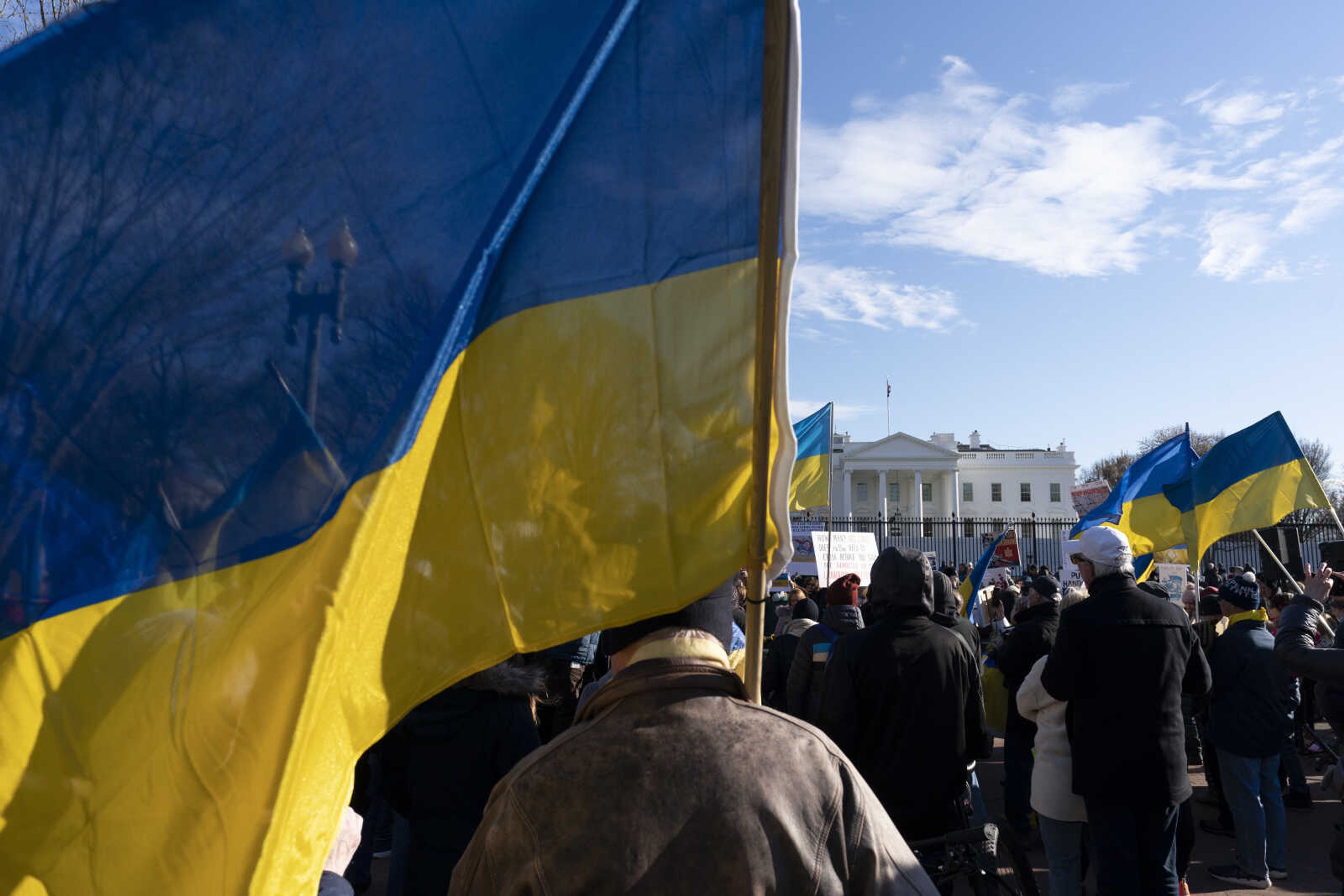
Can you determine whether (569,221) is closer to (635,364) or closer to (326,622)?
(635,364)

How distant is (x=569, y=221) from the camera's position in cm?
197

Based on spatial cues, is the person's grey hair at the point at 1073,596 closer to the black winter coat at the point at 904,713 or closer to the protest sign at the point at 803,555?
the black winter coat at the point at 904,713

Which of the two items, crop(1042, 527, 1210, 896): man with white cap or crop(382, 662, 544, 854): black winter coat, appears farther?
crop(1042, 527, 1210, 896): man with white cap

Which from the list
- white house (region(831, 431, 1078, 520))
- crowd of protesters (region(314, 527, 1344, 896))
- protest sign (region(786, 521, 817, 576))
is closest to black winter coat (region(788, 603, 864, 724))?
crowd of protesters (region(314, 527, 1344, 896))

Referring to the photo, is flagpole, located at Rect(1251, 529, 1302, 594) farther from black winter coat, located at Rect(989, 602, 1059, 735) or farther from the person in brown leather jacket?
the person in brown leather jacket

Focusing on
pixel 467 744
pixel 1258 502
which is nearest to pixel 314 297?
pixel 467 744

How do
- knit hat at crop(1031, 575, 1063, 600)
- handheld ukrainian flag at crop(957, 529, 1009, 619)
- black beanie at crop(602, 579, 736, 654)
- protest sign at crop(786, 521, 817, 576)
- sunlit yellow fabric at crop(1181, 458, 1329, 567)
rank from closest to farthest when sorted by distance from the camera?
black beanie at crop(602, 579, 736, 654) → knit hat at crop(1031, 575, 1063, 600) → sunlit yellow fabric at crop(1181, 458, 1329, 567) → handheld ukrainian flag at crop(957, 529, 1009, 619) → protest sign at crop(786, 521, 817, 576)

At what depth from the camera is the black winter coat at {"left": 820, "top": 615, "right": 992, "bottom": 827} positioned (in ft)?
13.3

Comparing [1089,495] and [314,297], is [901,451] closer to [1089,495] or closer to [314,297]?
[1089,495]

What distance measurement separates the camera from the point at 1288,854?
6.99 m

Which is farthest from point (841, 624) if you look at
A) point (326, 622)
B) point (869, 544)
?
point (869, 544)

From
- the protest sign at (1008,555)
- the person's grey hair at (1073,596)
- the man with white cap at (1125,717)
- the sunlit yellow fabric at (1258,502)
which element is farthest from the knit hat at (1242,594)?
the protest sign at (1008,555)

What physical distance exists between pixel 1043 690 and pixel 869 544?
21.8ft

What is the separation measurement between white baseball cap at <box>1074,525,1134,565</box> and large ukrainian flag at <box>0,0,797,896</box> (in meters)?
2.97
